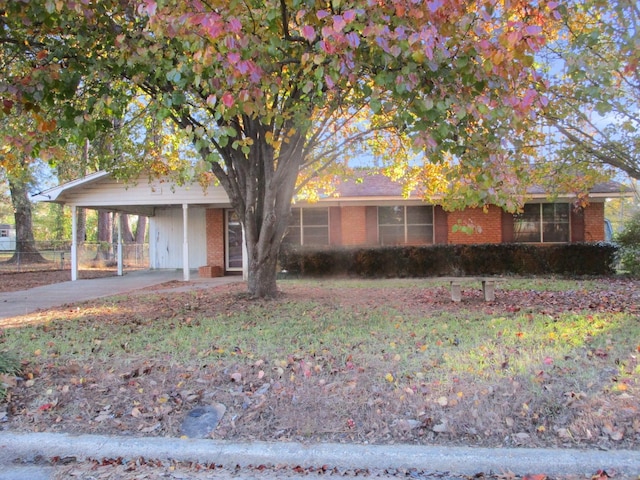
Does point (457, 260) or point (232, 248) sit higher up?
point (232, 248)

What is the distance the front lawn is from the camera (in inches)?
144

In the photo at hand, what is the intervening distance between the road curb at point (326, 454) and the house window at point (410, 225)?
1344 centimetres

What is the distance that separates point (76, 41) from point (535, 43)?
5.79m

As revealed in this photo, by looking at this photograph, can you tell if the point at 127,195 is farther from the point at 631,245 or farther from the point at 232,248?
the point at 631,245

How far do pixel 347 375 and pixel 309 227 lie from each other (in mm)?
12521

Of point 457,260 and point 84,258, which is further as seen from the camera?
point 84,258

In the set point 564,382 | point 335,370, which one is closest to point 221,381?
point 335,370

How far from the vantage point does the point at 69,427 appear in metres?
3.85

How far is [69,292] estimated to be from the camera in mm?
12461

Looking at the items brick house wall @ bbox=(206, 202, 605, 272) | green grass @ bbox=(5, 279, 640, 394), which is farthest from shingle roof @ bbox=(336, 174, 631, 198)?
green grass @ bbox=(5, 279, 640, 394)

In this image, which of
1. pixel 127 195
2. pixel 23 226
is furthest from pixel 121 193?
pixel 23 226

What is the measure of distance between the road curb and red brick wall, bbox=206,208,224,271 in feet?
45.4

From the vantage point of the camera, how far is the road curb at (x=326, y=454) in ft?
10.4

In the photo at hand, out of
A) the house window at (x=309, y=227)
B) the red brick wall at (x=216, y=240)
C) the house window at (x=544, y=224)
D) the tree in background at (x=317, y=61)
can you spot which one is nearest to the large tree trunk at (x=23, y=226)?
the red brick wall at (x=216, y=240)
